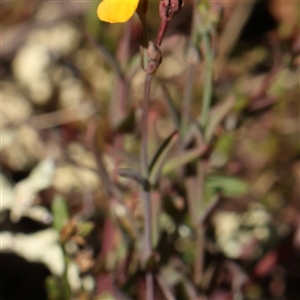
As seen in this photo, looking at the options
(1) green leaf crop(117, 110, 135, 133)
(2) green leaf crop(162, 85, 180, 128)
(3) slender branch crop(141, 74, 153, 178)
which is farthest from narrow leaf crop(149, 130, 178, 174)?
(1) green leaf crop(117, 110, 135, 133)

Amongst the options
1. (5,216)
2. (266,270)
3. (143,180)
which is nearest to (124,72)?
(143,180)

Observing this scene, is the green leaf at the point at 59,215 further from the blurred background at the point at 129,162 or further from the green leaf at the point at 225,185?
the green leaf at the point at 225,185

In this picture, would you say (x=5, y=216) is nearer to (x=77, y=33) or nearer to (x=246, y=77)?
(x=77, y=33)

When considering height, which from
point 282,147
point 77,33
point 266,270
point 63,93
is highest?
point 77,33

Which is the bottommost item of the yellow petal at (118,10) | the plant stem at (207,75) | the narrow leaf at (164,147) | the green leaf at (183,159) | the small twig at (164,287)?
the small twig at (164,287)

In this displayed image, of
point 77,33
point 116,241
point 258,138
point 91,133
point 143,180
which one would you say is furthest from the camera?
point 77,33

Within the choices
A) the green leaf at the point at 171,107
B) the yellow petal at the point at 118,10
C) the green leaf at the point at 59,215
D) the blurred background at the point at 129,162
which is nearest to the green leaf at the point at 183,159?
the blurred background at the point at 129,162
